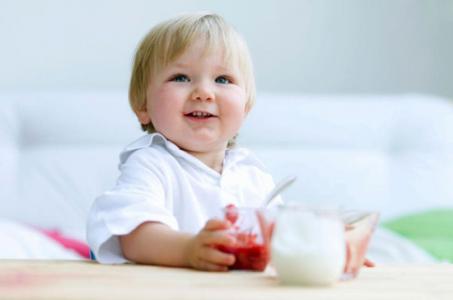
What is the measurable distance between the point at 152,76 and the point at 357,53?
198cm

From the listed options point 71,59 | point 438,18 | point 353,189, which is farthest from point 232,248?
point 438,18

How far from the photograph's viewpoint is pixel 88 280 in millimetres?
921

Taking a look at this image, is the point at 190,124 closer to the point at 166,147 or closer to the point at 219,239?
the point at 166,147

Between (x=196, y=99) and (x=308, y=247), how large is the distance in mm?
461

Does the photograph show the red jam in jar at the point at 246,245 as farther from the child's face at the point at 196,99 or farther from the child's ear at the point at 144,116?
the child's ear at the point at 144,116

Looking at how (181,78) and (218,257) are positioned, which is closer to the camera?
(218,257)

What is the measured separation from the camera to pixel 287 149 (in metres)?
2.93

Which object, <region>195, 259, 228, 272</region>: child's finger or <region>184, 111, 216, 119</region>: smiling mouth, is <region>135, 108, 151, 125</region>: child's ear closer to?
<region>184, 111, 216, 119</region>: smiling mouth

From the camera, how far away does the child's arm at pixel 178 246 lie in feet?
3.39

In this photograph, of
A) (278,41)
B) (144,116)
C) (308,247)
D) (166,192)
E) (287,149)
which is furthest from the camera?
(278,41)

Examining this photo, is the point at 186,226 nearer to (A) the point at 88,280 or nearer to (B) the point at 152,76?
(B) the point at 152,76

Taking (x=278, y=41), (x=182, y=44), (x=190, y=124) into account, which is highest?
(x=182, y=44)

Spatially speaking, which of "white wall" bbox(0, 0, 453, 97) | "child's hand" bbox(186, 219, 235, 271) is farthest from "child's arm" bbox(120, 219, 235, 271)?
"white wall" bbox(0, 0, 453, 97)

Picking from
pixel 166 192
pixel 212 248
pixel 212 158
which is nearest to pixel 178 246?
pixel 212 248
